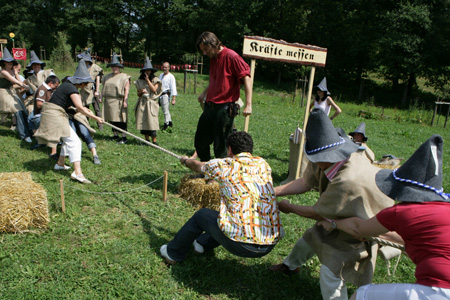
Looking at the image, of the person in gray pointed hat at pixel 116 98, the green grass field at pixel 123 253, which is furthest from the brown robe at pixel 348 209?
the person in gray pointed hat at pixel 116 98

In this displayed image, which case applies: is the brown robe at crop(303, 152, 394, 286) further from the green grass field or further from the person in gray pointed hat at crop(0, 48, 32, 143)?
the person in gray pointed hat at crop(0, 48, 32, 143)

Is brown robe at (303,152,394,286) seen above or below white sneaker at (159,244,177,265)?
above

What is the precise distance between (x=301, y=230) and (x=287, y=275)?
113 centimetres

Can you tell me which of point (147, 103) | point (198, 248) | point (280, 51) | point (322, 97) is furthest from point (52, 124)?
point (322, 97)

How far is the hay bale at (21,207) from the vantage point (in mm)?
3913

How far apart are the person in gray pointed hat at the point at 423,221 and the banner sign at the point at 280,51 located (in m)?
3.38

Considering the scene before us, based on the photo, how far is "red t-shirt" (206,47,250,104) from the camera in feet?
16.7

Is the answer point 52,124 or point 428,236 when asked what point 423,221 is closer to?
point 428,236

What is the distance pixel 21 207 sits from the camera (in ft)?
13.0

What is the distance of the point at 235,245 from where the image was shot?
308 centimetres

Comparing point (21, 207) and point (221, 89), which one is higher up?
point (221, 89)

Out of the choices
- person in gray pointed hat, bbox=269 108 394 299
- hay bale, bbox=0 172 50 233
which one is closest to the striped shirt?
person in gray pointed hat, bbox=269 108 394 299

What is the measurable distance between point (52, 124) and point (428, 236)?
5.57 meters

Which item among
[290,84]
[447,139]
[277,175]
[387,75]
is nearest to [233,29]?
[290,84]
